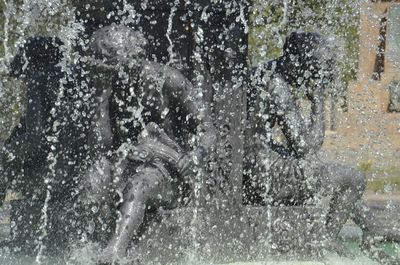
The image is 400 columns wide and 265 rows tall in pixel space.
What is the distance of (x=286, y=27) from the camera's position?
14.3 m

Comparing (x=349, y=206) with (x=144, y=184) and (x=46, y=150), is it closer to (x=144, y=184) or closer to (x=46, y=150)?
(x=144, y=184)

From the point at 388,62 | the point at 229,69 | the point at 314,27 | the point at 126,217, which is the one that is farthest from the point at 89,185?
the point at 388,62

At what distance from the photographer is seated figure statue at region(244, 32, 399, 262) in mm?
5227

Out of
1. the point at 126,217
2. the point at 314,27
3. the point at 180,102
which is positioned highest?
the point at 314,27

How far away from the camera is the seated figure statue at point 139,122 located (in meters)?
4.68

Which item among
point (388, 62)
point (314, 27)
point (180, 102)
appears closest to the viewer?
point (180, 102)

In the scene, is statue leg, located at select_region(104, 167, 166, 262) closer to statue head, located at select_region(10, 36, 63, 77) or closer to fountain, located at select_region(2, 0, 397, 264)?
fountain, located at select_region(2, 0, 397, 264)

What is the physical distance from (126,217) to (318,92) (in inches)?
59.2

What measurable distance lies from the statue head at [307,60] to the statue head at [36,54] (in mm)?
1334

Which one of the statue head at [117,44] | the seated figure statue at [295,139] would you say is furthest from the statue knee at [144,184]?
the seated figure statue at [295,139]

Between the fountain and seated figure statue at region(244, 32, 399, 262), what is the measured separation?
12 millimetres

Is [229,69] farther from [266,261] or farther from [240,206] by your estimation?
[266,261]

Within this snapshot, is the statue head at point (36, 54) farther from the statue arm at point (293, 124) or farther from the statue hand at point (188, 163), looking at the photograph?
the statue arm at point (293, 124)

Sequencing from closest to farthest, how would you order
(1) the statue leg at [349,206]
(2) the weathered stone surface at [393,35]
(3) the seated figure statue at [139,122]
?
(3) the seated figure statue at [139,122] < (1) the statue leg at [349,206] < (2) the weathered stone surface at [393,35]
